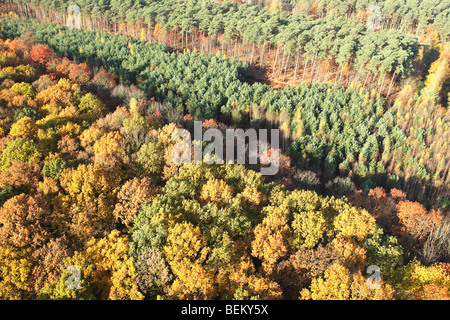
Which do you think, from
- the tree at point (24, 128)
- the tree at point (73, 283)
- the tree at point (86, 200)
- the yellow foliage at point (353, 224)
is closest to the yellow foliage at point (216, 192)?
the tree at point (86, 200)

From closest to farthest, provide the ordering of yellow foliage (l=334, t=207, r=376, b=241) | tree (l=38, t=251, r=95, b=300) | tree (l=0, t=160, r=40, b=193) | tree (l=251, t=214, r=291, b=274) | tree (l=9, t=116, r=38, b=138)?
tree (l=38, t=251, r=95, b=300)
tree (l=251, t=214, r=291, b=274)
yellow foliage (l=334, t=207, r=376, b=241)
tree (l=0, t=160, r=40, b=193)
tree (l=9, t=116, r=38, b=138)

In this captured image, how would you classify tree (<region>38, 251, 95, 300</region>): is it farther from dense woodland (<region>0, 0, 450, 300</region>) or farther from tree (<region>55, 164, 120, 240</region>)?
tree (<region>55, 164, 120, 240</region>)

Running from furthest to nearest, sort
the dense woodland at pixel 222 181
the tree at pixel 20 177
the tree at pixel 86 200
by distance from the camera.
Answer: the tree at pixel 20 177, the tree at pixel 86 200, the dense woodland at pixel 222 181

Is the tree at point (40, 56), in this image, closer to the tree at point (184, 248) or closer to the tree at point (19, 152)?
the tree at point (19, 152)

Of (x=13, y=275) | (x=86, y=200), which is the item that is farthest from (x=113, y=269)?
(x=86, y=200)

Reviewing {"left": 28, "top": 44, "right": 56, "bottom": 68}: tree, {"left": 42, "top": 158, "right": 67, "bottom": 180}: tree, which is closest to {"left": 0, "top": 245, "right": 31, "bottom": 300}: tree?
{"left": 42, "top": 158, "right": 67, "bottom": 180}: tree

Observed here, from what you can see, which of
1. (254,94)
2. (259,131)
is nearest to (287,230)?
(259,131)

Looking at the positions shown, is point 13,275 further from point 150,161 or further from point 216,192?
point 216,192
